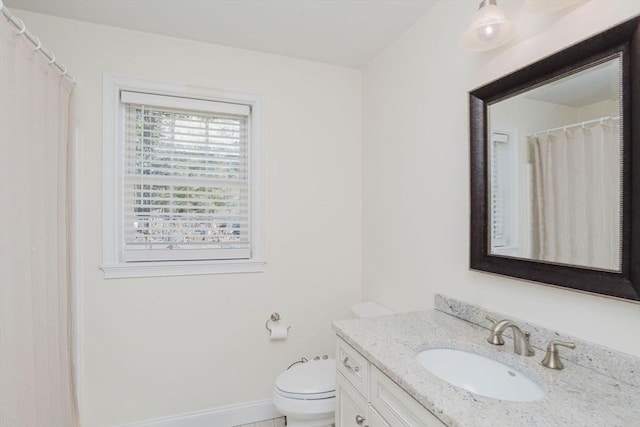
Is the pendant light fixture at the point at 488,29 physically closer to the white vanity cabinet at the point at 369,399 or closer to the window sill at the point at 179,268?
the white vanity cabinet at the point at 369,399

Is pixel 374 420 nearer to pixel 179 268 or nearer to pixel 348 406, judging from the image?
pixel 348 406

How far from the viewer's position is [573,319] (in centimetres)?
105

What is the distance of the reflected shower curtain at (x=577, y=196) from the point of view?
959 millimetres

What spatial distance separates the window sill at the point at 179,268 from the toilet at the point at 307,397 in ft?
2.30

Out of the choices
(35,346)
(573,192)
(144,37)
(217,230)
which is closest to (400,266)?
(573,192)

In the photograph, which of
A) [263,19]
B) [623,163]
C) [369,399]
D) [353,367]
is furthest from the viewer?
[263,19]

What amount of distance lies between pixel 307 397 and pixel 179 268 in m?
1.06

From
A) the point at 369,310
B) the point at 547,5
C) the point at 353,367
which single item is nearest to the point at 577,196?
the point at 547,5

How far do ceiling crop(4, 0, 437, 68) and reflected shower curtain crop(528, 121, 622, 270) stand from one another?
3.40 ft

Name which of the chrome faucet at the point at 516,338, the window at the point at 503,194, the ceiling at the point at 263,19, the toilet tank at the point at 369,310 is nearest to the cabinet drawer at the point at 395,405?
the chrome faucet at the point at 516,338

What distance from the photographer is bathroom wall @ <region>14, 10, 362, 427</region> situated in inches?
72.9

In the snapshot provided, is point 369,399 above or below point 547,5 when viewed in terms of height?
below

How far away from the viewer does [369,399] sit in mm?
1164

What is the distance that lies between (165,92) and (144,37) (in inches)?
13.0
